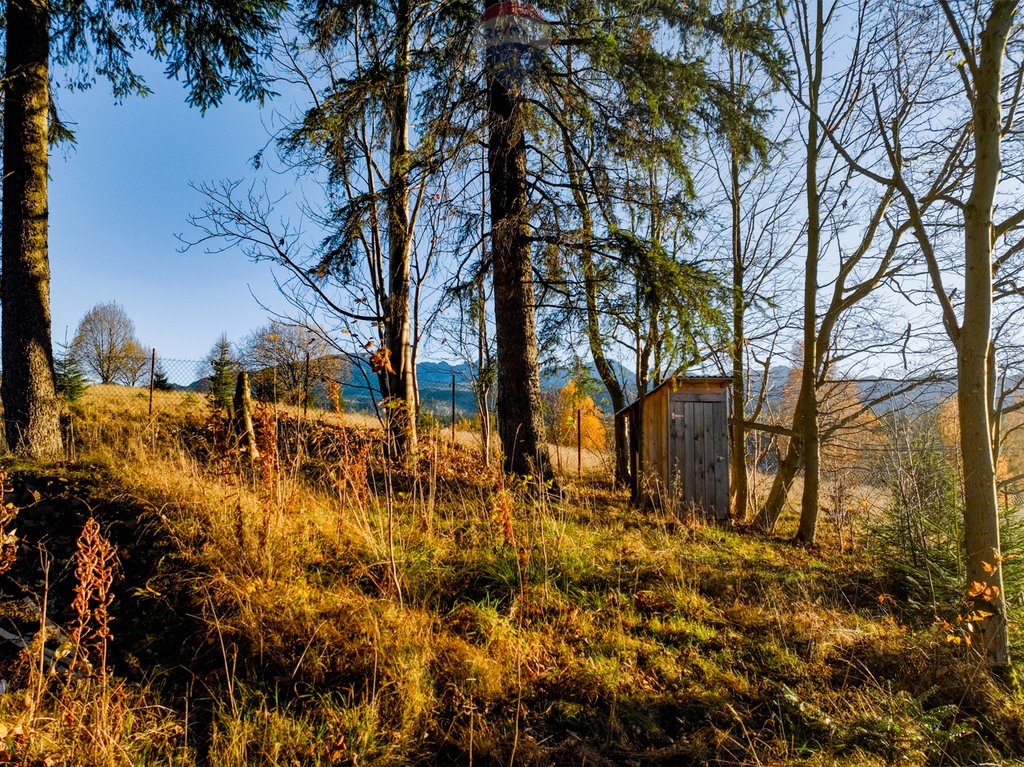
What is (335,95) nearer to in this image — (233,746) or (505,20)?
(505,20)

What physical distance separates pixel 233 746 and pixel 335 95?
5.94 meters

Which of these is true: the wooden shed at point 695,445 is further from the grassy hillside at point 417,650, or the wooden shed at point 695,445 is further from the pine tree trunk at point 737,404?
the grassy hillside at point 417,650

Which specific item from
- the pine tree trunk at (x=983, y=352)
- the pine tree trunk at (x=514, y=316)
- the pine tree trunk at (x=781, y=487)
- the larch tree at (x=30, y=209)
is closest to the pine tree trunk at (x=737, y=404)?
the pine tree trunk at (x=781, y=487)

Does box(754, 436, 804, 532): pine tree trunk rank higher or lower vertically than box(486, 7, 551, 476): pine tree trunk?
lower

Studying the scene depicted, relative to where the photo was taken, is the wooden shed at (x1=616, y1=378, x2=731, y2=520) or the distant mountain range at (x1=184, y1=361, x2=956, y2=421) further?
the wooden shed at (x1=616, y1=378, x2=731, y2=520)

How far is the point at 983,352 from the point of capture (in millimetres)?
3125

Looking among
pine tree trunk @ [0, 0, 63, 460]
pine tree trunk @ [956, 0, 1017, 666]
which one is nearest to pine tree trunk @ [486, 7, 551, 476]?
pine tree trunk @ [956, 0, 1017, 666]

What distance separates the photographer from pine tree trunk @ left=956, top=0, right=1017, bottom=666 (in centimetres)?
308

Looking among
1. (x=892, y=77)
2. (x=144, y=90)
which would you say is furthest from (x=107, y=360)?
(x=892, y=77)

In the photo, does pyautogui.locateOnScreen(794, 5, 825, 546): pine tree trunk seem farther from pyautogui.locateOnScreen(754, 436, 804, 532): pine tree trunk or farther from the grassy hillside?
the grassy hillside

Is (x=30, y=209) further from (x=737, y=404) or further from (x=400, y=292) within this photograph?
(x=737, y=404)

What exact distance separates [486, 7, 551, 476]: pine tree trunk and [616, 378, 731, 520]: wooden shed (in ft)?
7.22

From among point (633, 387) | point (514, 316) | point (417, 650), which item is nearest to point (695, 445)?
point (633, 387)

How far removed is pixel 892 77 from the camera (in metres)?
5.70
